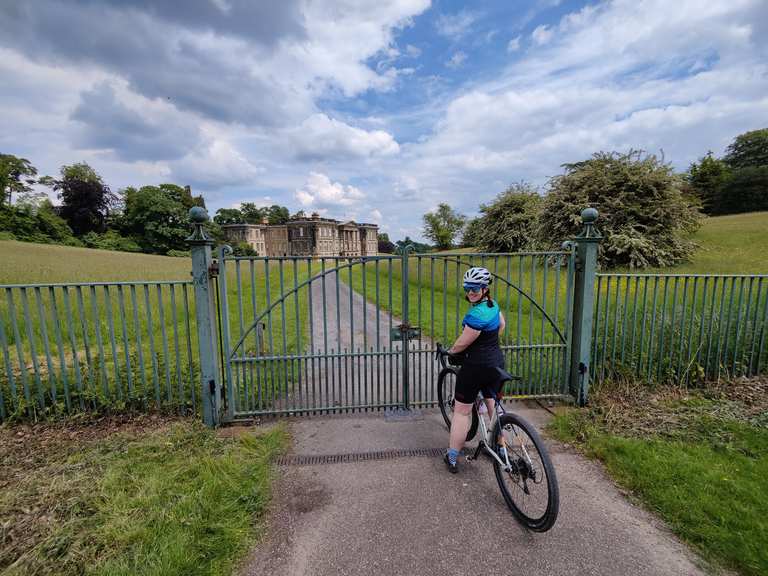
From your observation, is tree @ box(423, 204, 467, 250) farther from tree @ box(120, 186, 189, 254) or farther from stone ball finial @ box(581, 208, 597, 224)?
stone ball finial @ box(581, 208, 597, 224)

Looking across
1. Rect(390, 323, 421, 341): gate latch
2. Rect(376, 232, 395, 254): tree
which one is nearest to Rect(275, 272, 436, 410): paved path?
Rect(390, 323, 421, 341): gate latch

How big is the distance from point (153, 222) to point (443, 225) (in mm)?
42984

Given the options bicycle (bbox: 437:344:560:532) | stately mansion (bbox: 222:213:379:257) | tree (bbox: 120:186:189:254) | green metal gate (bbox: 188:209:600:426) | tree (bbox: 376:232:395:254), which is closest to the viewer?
bicycle (bbox: 437:344:560:532)

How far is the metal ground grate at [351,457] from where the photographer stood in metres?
3.51

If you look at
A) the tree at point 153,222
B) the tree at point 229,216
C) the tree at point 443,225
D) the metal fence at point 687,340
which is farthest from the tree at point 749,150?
the tree at point 229,216

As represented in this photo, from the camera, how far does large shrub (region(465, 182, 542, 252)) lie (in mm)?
22094

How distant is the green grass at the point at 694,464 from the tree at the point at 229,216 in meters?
97.2

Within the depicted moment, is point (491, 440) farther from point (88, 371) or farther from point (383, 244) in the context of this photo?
point (383, 244)

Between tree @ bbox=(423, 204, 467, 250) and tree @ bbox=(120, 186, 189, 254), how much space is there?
120 feet

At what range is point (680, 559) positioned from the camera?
2.33m

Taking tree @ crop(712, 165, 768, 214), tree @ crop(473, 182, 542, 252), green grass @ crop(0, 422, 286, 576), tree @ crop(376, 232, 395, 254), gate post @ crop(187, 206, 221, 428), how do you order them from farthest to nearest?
tree @ crop(376, 232, 395, 254), tree @ crop(712, 165, 768, 214), tree @ crop(473, 182, 542, 252), gate post @ crop(187, 206, 221, 428), green grass @ crop(0, 422, 286, 576)

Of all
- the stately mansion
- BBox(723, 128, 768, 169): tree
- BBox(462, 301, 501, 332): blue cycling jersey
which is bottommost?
BBox(462, 301, 501, 332): blue cycling jersey

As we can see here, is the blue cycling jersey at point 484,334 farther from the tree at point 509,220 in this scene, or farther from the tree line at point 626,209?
the tree at point 509,220

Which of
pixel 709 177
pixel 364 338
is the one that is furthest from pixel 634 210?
pixel 709 177
